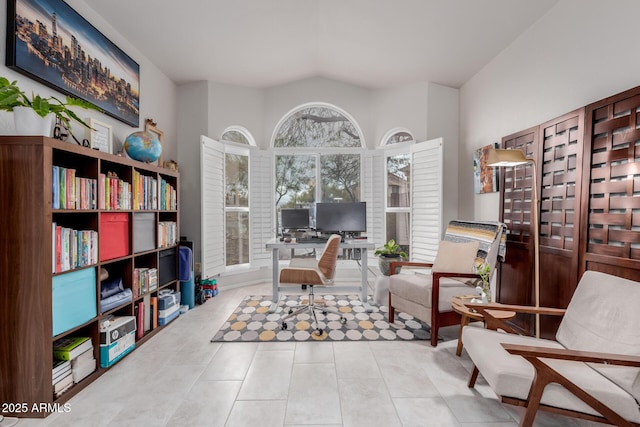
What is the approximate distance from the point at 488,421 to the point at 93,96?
384 centimetres

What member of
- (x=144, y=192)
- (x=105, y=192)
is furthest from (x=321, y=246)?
(x=105, y=192)

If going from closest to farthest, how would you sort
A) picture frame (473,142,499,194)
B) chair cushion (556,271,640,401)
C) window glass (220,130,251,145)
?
chair cushion (556,271,640,401) → picture frame (473,142,499,194) → window glass (220,130,251,145)

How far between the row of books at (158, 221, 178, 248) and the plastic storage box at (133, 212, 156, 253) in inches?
4.0

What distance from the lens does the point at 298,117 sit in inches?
190

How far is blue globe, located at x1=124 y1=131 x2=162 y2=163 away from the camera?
9.21 feet

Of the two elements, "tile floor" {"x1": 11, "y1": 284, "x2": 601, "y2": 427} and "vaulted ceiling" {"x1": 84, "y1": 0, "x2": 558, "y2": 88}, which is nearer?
"tile floor" {"x1": 11, "y1": 284, "x2": 601, "y2": 427}

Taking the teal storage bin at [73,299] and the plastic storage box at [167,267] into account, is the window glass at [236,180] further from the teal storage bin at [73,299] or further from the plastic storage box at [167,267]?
the teal storage bin at [73,299]

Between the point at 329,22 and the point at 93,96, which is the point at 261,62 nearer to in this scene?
the point at 329,22

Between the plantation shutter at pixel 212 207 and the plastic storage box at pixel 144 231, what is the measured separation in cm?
93

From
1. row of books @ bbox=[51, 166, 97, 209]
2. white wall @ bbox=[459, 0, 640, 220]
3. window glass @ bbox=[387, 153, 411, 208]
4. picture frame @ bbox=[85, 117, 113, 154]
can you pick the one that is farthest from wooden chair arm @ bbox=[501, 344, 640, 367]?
picture frame @ bbox=[85, 117, 113, 154]

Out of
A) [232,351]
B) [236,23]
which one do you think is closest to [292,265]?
[232,351]

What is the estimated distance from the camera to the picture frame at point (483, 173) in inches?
129

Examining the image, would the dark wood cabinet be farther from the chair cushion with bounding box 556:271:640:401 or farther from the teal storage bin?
the teal storage bin

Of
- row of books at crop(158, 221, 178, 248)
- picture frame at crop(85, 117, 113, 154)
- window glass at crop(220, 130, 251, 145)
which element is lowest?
row of books at crop(158, 221, 178, 248)
